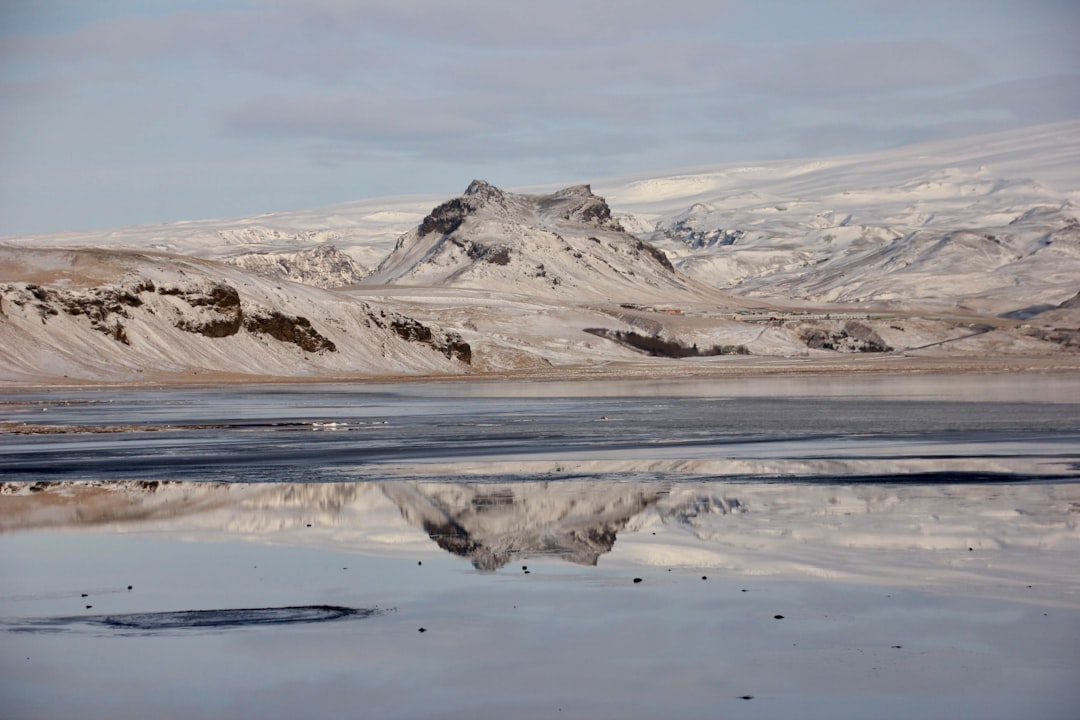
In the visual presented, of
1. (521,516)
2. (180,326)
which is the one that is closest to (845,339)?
(180,326)

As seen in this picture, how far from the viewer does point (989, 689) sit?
11.9 m

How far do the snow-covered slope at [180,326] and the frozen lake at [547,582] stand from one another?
71457 mm

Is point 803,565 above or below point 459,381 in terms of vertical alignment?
above

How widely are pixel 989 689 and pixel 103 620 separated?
9.15m

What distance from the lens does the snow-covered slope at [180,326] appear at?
345 feet

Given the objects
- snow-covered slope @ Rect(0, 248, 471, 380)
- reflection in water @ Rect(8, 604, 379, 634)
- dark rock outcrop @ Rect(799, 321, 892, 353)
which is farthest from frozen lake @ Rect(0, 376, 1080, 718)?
dark rock outcrop @ Rect(799, 321, 892, 353)

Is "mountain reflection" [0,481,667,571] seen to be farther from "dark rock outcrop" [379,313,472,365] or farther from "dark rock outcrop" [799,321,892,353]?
"dark rock outcrop" [799,321,892,353]

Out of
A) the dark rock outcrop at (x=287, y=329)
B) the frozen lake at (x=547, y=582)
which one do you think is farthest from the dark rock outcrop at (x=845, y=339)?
the frozen lake at (x=547, y=582)

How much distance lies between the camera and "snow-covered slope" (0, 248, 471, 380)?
4139 inches

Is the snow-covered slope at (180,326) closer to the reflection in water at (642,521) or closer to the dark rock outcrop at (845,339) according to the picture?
the dark rock outcrop at (845,339)

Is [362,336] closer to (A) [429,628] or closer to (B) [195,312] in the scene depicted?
(B) [195,312]

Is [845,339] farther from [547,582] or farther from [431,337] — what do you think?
[547,582]

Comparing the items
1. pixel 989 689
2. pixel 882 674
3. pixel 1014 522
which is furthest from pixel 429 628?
pixel 1014 522

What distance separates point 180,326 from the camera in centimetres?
11825
